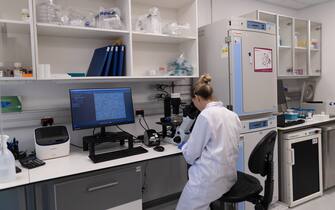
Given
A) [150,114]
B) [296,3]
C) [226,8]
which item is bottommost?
[150,114]

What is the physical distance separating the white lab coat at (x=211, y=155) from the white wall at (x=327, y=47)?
10.0ft

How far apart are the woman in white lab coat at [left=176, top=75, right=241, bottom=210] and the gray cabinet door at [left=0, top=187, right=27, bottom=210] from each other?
1415mm

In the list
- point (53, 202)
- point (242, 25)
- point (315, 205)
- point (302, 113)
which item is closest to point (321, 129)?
point (302, 113)

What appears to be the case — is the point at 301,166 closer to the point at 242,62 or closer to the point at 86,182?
the point at 242,62

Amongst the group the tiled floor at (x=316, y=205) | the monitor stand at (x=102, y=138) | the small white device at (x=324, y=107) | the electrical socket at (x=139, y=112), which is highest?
the electrical socket at (x=139, y=112)

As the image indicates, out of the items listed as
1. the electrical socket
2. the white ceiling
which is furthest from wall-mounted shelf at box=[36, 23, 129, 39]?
the white ceiling

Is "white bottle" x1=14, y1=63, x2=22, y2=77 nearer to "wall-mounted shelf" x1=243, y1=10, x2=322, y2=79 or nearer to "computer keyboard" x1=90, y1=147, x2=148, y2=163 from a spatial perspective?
"computer keyboard" x1=90, y1=147, x2=148, y2=163

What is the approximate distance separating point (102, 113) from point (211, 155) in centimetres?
101

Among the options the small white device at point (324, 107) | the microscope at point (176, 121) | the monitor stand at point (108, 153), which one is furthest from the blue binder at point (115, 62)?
the small white device at point (324, 107)

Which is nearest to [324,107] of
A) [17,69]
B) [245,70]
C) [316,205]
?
[316,205]

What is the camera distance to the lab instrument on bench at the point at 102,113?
2.07 meters

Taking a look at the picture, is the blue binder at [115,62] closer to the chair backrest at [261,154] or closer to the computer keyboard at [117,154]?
the computer keyboard at [117,154]

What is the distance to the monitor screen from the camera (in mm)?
2092

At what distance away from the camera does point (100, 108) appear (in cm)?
219
